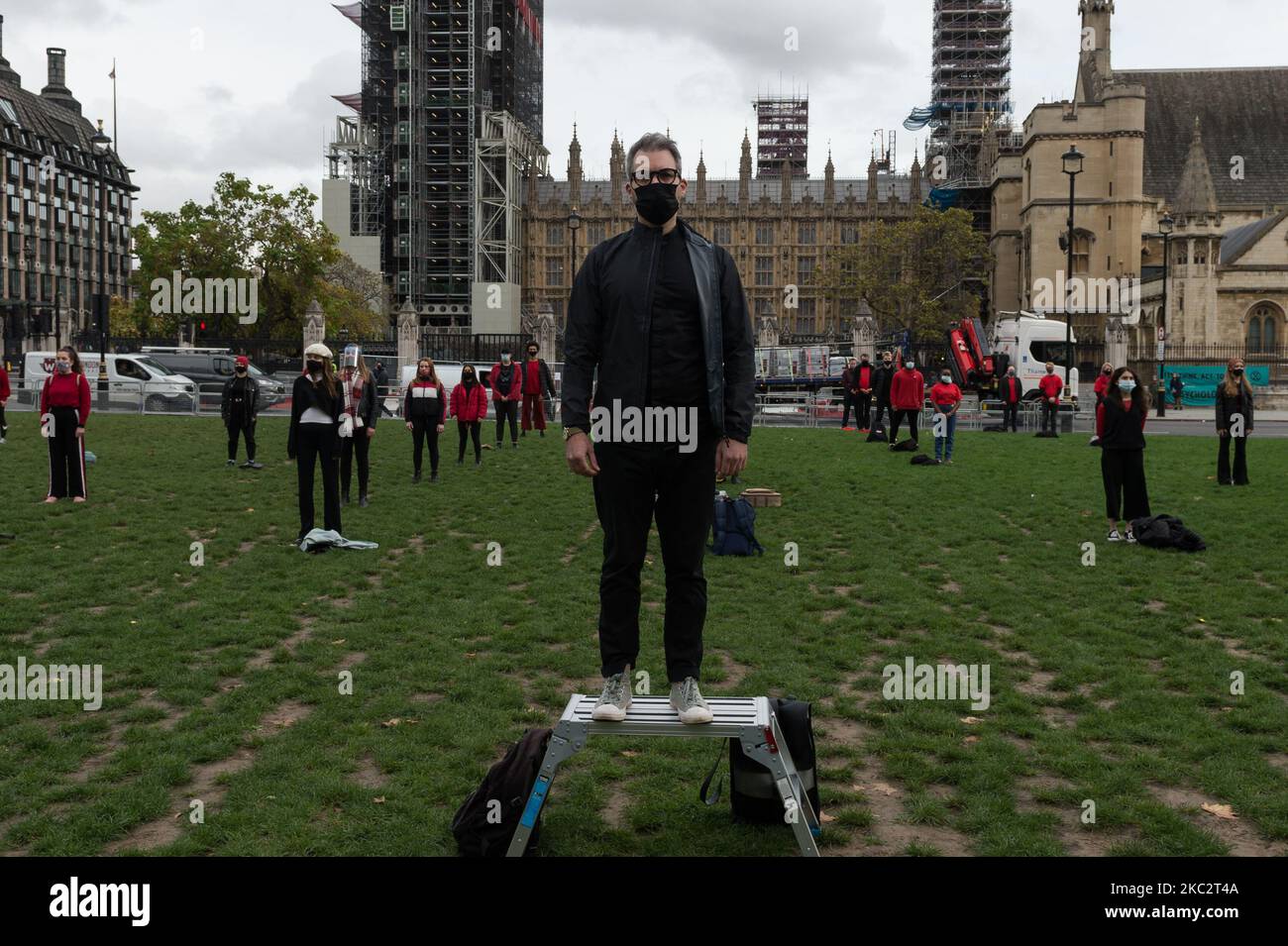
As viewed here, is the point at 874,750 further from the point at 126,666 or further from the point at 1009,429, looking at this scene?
the point at 1009,429

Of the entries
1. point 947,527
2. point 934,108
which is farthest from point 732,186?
point 947,527

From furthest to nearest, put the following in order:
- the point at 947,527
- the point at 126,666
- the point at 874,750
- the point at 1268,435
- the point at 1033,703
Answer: the point at 1268,435 < the point at 947,527 < the point at 126,666 < the point at 1033,703 < the point at 874,750

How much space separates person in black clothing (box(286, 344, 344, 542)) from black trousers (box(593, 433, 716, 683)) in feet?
24.7

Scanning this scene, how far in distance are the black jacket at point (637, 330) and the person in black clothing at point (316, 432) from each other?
752cm

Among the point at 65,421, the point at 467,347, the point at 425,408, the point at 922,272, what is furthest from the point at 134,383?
the point at 922,272

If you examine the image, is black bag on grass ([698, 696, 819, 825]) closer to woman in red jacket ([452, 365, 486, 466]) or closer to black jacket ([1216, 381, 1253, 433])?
black jacket ([1216, 381, 1253, 433])

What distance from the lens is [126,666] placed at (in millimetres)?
7031

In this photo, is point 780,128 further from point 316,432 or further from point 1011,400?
point 316,432

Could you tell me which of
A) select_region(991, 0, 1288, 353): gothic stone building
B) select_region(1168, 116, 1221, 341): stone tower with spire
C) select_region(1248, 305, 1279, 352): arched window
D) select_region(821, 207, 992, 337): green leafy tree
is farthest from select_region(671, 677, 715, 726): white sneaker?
select_region(1248, 305, 1279, 352): arched window

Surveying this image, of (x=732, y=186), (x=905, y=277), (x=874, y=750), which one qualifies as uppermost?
(x=732, y=186)

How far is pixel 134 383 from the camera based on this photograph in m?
34.6

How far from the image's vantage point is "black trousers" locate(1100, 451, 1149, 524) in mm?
12141

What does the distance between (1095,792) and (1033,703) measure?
1444mm
